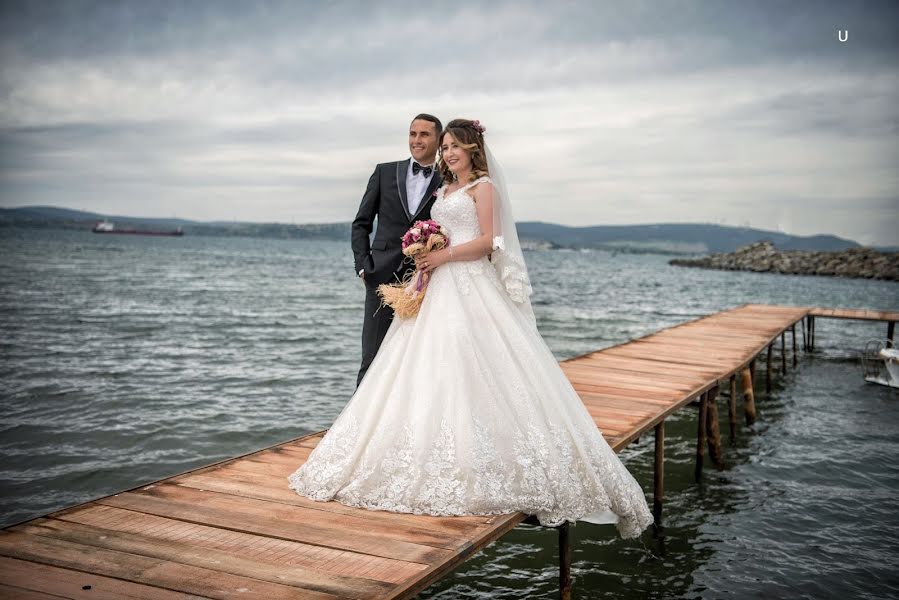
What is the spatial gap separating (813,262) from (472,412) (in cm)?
9403

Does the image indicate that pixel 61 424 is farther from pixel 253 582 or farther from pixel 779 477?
pixel 779 477

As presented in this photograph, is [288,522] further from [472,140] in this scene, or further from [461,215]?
[472,140]

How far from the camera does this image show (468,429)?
387 cm

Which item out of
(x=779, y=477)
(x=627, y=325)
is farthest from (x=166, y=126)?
(x=779, y=477)

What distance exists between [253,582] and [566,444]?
75.6 inches

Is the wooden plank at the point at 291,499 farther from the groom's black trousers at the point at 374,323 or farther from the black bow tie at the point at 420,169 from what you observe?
the black bow tie at the point at 420,169

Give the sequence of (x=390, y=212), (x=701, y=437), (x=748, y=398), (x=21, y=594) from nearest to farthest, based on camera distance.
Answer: (x=21, y=594) → (x=390, y=212) → (x=701, y=437) → (x=748, y=398)

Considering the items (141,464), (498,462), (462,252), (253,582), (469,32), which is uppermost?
(469,32)

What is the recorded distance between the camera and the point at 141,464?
28.5ft

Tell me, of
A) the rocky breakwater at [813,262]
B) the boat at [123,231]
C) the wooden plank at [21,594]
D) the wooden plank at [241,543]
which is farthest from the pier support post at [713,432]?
the boat at [123,231]

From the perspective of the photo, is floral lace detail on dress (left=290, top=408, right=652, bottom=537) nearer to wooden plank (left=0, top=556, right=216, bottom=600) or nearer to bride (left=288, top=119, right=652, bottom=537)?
bride (left=288, top=119, right=652, bottom=537)

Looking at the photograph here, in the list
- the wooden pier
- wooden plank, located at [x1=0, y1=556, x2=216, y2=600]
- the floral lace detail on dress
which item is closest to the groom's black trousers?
the wooden pier

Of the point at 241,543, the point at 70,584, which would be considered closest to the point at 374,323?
the point at 241,543

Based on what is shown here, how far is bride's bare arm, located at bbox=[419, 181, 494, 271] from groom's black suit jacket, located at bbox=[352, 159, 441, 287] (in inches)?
31.1
